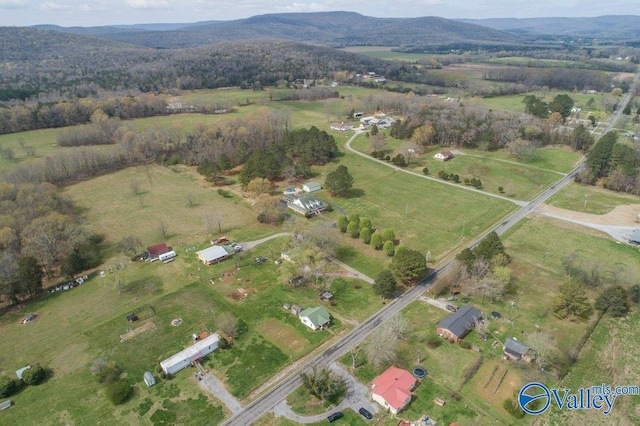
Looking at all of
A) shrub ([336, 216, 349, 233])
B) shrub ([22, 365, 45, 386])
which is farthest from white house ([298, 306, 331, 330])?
shrub ([22, 365, 45, 386])

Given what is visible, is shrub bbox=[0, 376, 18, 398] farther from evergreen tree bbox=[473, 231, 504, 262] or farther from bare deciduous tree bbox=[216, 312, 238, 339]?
evergreen tree bbox=[473, 231, 504, 262]

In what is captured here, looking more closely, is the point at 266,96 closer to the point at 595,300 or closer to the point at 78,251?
the point at 78,251

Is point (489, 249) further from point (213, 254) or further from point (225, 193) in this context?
point (225, 193)

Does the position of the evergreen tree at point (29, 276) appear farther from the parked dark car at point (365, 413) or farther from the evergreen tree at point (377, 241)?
the evergreen tree at point (377, 241)

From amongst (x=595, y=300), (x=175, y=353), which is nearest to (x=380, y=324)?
(x=175, y=353)

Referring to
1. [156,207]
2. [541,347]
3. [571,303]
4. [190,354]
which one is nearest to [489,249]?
[571,303]

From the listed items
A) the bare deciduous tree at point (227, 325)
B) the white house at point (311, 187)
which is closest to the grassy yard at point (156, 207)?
the white house at point (311, 187)
